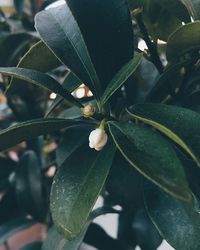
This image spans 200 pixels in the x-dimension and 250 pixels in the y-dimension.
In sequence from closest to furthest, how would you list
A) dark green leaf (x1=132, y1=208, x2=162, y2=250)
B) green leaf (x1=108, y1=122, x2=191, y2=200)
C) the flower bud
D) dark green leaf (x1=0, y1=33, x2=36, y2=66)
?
green leaf (x1=108, y1=122, x2=191, y2=200) → the flower bud → dark green leaf (x1=132, y1=208, x2=162, y2=250) → dark green leaf (x1=0, y1=33, x2=36, y2=66)

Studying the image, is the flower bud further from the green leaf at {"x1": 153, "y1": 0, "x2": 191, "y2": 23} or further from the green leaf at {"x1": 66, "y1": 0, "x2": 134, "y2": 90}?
the green leaf at {"x1": 153, "y1": 0, "x2": 191, "y2": 23}

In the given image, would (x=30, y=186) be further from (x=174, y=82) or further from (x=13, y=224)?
(x=174, y=82)

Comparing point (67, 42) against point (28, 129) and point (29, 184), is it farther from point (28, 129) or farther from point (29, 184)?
point (29, 184)

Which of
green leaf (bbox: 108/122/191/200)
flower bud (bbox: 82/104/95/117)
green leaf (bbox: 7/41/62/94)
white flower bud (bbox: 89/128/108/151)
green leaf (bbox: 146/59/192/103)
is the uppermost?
green leaf (bbox: 7/41/62/94)

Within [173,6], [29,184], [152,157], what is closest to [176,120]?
[152,157]

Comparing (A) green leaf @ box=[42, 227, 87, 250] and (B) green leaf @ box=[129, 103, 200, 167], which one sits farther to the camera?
(A) green leaf @ box=[42, 227, 87, 250]

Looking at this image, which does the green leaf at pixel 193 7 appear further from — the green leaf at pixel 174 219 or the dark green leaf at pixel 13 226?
the dark green leaf at pixel 13 226

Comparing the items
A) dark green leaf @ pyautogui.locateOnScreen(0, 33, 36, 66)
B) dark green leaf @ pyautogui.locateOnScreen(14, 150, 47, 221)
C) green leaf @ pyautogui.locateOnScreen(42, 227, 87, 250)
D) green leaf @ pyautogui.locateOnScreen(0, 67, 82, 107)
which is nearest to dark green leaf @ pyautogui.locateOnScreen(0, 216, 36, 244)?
dark green leaf @ pyautogui.locateOnScreen(14, 150, 47, 221)

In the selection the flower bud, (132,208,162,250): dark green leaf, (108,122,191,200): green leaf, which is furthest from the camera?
(132,208,162,250): dark green leaf
